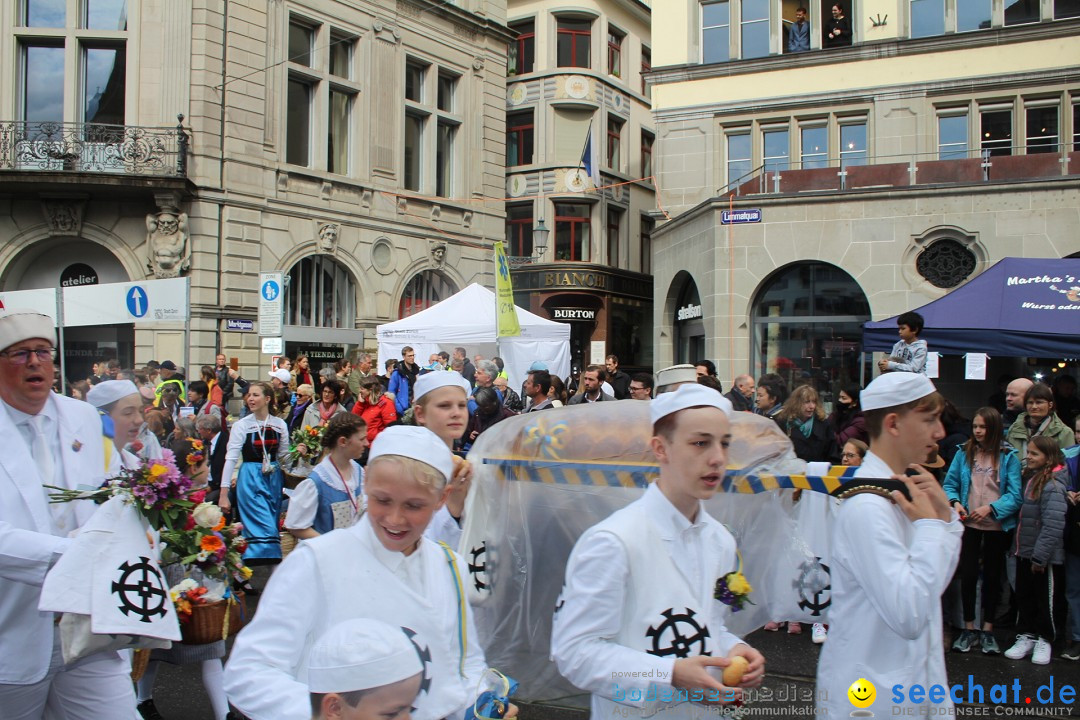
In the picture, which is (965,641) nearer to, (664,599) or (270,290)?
(664,599)

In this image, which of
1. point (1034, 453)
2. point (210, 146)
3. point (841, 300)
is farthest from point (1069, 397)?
point (210, 146)

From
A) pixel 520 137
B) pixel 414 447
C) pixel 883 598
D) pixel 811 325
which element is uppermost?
pixel 520 137

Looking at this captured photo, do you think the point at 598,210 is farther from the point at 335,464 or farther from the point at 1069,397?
the point at 335,464

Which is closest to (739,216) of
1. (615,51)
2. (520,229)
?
(520,229)

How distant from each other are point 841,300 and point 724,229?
2.84 meters

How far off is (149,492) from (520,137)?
32962mm

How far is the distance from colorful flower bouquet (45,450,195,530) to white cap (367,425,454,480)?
1437mm

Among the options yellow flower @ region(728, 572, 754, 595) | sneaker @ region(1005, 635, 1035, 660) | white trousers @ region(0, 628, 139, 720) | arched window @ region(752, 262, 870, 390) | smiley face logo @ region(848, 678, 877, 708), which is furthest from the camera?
arched window @ region(752, 262, 870, 390)

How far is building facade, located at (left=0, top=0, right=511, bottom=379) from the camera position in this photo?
21.4m

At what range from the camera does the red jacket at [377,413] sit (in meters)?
11.5

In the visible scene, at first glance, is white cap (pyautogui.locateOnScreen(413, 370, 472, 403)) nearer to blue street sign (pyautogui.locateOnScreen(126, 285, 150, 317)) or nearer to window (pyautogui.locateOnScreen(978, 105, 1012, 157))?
blue street sign (pyautogui.locateOnScreen(126, 285, 150, 317))

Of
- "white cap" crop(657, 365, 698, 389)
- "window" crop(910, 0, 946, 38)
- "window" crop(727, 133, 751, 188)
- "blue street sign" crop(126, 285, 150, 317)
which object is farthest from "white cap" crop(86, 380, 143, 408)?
"window" crop(910, 0, 946, 38)

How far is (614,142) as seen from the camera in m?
36.2

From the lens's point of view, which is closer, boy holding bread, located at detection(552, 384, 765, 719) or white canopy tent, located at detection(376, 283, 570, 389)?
boy holding bread, located at detection(552, 384, 765, 719)
